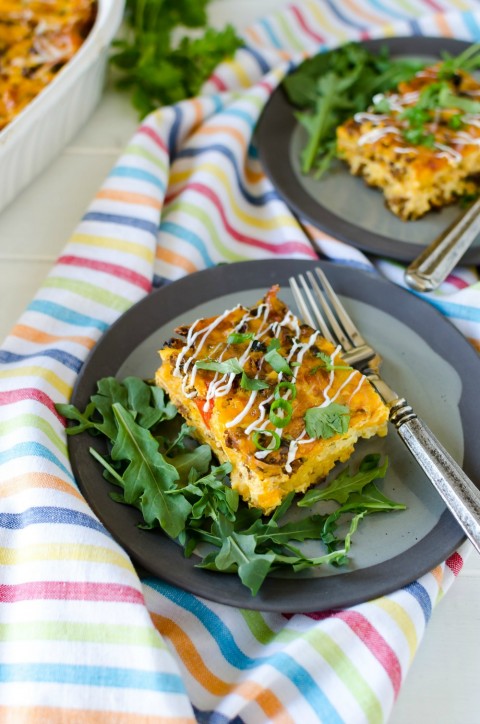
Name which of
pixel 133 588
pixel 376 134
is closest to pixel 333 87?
pixel 376 134

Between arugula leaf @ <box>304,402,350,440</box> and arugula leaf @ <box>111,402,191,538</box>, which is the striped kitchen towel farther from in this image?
arugula leaf @ <box>304,402,350,440</box>

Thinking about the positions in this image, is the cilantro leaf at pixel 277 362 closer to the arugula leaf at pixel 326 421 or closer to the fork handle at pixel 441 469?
the arugula leaf at pixel 326 421

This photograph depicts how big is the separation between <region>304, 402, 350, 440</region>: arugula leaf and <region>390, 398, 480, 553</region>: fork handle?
0.22 metres

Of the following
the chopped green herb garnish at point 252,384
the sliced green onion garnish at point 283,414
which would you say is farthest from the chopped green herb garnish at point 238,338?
the sliced green onion garnish at point 283,414

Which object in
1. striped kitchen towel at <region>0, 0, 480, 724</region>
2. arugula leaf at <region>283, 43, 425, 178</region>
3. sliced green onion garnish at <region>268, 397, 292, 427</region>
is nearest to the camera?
striped kitchen towel at <region>0, 0, 480, 724</region>

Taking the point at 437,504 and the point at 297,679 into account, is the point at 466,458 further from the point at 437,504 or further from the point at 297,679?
the point at 297,679

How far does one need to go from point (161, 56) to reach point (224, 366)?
202 centimetres

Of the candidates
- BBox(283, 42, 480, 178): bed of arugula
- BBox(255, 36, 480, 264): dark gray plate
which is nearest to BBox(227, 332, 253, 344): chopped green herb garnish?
BBox(255, 36, 480, 264): dark gray plate

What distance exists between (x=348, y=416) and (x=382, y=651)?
25.0 inches

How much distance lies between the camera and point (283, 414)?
7.74 ft

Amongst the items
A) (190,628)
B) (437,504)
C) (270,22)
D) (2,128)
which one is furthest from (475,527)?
(270,22)

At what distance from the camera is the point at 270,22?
4.10 m

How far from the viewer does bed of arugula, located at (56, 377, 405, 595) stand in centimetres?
221

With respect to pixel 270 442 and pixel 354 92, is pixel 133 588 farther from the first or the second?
pixel 354 92
